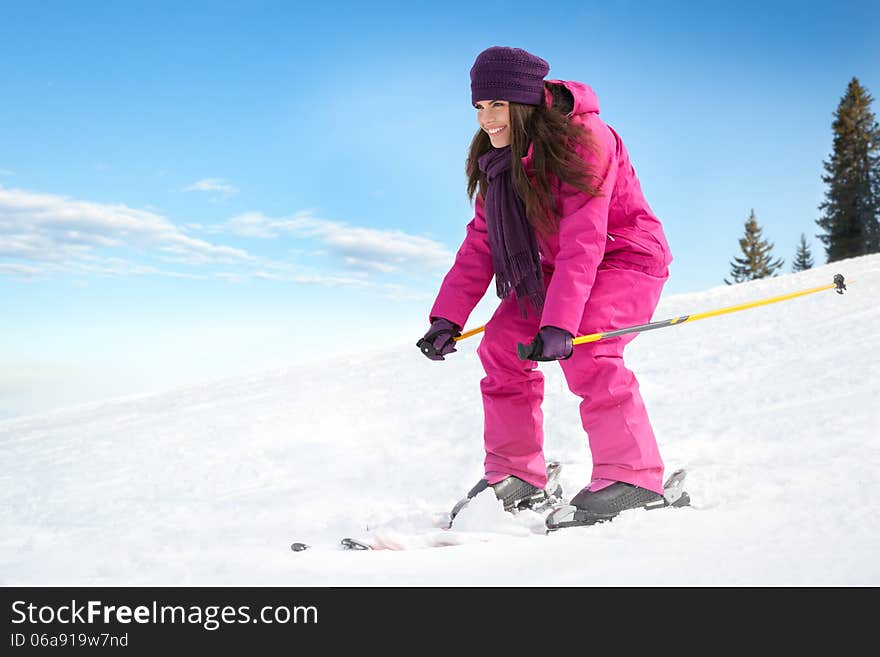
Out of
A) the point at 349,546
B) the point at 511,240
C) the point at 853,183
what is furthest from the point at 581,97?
the point at 853,183

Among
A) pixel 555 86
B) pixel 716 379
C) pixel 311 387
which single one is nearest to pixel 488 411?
pixel 555 86

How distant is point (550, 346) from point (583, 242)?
392 mm

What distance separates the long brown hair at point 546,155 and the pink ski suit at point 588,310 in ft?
0.14

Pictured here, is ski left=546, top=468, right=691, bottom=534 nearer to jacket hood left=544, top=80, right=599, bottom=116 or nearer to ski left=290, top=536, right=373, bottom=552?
ski left=290, top=536, right=373, bottom=552

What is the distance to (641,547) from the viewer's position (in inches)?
72.4

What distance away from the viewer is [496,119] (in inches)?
107

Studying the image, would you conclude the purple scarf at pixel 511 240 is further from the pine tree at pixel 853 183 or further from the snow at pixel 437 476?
the pine tree at pixel 853 183

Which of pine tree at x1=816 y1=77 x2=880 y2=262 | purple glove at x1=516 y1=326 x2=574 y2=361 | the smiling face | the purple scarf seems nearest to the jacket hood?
the smiling face

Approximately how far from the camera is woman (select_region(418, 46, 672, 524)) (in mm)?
2510

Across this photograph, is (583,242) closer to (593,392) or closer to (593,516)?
(593,392)

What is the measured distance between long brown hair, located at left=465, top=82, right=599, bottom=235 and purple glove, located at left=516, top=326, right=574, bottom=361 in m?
0.44

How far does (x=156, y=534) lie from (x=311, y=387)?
4.04 metres

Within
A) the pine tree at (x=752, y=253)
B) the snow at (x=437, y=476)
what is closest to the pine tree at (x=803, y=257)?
the pine tree at (x=752, y=253)
